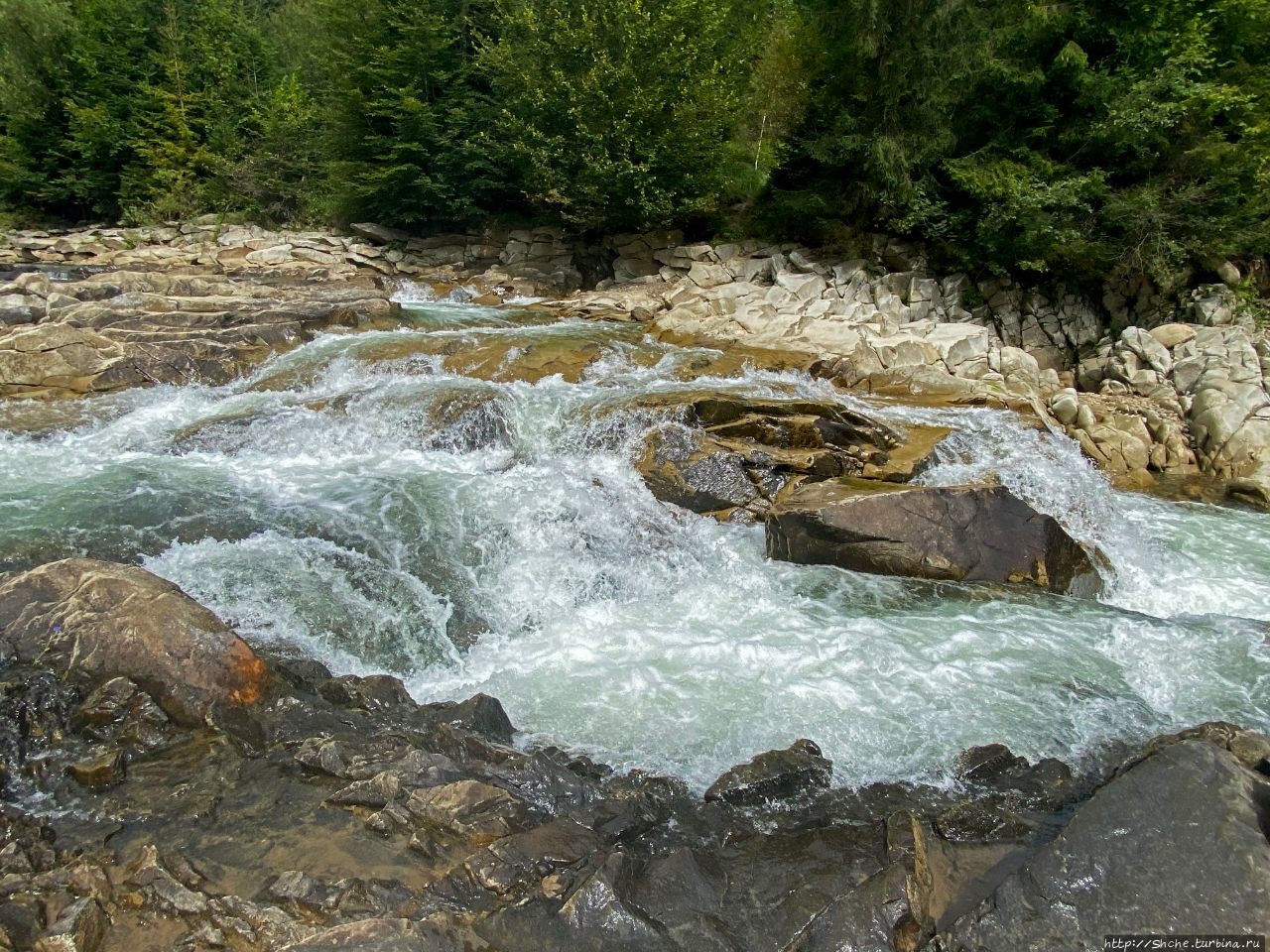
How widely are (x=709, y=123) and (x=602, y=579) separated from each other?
16.4m

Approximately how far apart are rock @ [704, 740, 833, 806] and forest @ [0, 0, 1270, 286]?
14594 mm

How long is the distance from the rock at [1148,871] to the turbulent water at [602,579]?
142 centimetres

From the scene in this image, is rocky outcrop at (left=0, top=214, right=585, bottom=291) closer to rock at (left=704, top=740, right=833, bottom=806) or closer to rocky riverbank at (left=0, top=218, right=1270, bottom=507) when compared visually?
rocky riverbank at (left=0, top=218, right=1270, bottom=507)

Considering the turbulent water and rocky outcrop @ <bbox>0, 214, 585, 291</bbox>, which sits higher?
rocky outcrop @ <bbox>0, 214, 585, 291</bbox>

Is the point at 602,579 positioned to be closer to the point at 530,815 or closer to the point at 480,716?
the point at 480,716

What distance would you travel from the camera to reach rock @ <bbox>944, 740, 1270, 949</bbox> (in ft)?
10.1

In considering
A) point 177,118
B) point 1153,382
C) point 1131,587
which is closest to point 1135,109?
point 1153,382

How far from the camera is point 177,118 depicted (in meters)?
29.7

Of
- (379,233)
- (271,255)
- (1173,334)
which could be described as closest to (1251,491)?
(1173,334)

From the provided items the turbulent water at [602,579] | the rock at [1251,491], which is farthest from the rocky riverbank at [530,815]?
the rock at [1251,491]

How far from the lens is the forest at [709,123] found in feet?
49.9

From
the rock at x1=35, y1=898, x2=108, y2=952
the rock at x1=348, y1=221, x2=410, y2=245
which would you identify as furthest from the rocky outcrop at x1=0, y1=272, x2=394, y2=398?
the rock at x1=35, y1=898, x2=108, y2=952

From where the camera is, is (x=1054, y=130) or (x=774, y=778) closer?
(x=774, y=778)

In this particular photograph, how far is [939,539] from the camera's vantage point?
25.2ft
